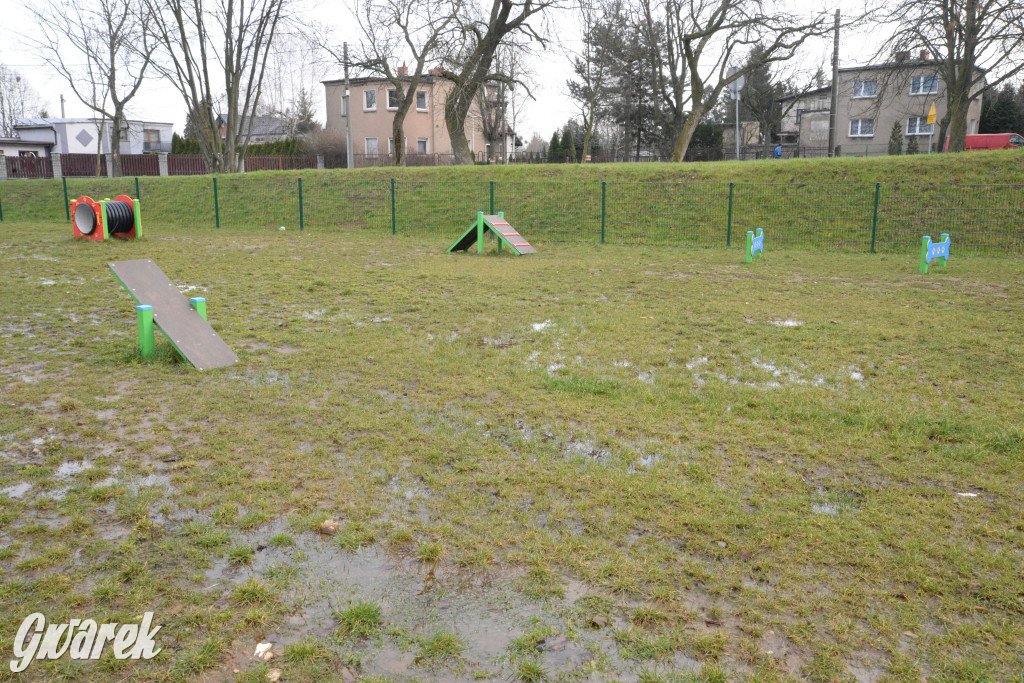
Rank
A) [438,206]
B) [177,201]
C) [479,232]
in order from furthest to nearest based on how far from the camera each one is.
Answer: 1. [177,201]
2. [438,206]
3. [479,232]

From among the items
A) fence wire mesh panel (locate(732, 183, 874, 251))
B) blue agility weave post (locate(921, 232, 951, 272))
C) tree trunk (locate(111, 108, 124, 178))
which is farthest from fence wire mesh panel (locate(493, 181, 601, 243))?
tree trunk (locate(111, 108, 124, 178))

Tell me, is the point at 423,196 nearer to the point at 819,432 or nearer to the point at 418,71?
the point at 418,71

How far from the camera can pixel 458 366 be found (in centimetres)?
665

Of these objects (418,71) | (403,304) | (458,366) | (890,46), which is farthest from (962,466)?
(418,71)

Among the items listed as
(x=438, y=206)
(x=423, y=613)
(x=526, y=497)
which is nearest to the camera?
(x=423, y=613)

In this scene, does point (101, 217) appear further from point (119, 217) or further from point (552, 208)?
point (552, 208)

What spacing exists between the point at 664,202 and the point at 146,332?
16298mm

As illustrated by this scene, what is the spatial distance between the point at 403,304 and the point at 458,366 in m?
3.23

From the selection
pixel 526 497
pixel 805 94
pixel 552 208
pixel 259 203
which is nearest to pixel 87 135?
pixel 259 203

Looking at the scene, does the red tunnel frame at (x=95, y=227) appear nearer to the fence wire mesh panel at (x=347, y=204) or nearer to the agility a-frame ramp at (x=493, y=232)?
the fence wire mesh panel at (x=347, y=204)

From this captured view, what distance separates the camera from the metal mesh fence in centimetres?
1767

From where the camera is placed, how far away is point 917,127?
1759 inches

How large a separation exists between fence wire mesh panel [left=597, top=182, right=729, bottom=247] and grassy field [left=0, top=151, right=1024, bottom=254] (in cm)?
3

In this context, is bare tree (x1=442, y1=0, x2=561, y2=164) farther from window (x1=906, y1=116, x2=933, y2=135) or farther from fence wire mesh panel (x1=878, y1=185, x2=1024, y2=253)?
window (x1=906, y1=116, x2=933, y2=135)
